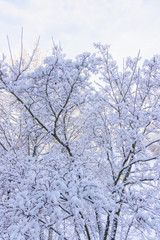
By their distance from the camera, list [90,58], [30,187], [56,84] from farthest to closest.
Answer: [56,84] → [90,58] → [30,187]

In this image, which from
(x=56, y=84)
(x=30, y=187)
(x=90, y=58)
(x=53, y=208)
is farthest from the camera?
(x=56, y=84)

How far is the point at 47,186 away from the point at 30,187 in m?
0.28

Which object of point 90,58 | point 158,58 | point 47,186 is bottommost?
point 47,186

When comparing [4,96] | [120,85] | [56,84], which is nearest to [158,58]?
[120,85]

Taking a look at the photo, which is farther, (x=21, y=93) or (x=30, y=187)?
(x=21, y=93)

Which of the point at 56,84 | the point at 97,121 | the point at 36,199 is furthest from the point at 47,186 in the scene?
the point at 97,121

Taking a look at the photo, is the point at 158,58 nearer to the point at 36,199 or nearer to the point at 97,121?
the point at 97,121

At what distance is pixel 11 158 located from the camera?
2.87m

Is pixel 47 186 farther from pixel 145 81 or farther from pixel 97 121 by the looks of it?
pixel 145 81

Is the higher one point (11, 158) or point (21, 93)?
point (21, 93)

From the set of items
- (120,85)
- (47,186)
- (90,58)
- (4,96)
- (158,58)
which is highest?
(4,96)

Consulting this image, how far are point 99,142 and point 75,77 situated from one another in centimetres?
249

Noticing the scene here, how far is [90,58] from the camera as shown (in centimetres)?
254

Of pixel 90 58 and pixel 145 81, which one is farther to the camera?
pixel 145 81
